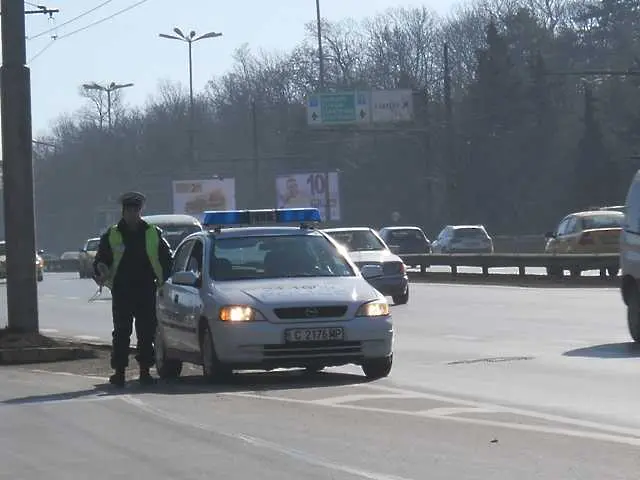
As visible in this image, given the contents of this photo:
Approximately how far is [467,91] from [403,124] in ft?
69.5

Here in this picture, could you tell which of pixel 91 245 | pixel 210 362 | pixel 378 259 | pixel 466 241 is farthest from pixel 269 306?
pixel 91 245

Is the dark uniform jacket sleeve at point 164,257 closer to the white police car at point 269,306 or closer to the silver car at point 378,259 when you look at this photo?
the white police car at point 269,306

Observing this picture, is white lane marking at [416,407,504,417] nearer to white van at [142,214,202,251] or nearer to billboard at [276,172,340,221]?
white van at [142,214,202,251]

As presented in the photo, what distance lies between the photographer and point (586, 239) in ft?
130

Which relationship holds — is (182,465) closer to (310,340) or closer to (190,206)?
(310,340)

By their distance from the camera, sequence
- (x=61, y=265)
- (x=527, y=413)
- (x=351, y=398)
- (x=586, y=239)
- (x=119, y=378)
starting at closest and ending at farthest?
(x=527, y=413) < (x=351, y=398) < (x=119, y=378) < (x=586, y=239) < (x=61, y=265)

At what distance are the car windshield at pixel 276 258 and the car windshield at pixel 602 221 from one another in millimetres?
25271

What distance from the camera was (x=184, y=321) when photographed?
51.1 ft

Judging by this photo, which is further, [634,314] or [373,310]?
[634,314]

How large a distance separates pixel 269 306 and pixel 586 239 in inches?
1031

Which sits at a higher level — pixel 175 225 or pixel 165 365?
pixel 175 225

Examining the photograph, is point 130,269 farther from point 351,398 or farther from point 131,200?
point 351,398

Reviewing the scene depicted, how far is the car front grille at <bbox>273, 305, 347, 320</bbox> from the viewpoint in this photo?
14.5 metres

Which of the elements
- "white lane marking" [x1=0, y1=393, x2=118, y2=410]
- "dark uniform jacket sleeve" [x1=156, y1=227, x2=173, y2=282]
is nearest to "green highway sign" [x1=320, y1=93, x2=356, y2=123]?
"dark uniform jacket sleeve" [x1=156, y1=227, x2=173, y2=282]
